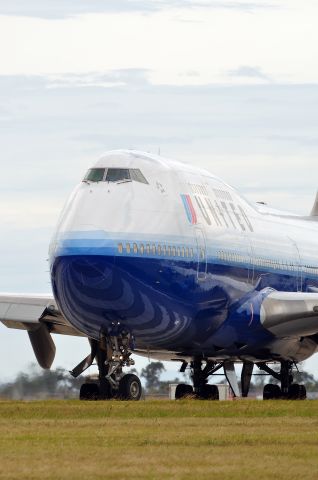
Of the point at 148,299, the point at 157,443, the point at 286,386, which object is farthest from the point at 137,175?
the point at 157,443

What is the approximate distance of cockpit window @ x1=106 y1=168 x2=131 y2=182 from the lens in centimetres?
3934

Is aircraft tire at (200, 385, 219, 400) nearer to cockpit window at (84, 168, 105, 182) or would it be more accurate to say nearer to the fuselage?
the fuselage

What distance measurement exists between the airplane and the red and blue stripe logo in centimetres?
6

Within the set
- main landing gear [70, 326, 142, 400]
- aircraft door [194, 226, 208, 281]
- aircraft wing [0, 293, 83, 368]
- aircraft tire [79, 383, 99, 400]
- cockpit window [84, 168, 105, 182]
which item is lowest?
aircraft tire [79, 383, 99, 400]

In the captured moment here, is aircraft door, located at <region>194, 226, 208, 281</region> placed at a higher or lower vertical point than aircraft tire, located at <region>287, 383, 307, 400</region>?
higher

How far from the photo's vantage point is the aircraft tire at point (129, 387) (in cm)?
3797

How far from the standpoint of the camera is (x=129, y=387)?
38000mm

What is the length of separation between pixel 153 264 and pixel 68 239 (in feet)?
8.75

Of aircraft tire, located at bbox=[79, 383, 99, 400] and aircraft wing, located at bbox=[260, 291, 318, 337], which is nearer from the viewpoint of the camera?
aircraft tire, located at bbox=[79, 383, 99, 400]

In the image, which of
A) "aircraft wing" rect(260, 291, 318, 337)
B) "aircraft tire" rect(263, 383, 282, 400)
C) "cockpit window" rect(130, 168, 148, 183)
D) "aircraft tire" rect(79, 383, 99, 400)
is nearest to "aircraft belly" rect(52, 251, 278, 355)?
"aircraft wing" rect(260, 291, 318, 337)

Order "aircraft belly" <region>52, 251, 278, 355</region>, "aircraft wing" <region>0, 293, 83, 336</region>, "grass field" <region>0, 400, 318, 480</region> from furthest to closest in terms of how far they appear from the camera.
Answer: "aircraft wing" <region>0, 293, 83, 336</region> → "aircraft belly" <region>52, 251, 278, 355</region> → "grass field" <region>0, 400, 318, 480</region>

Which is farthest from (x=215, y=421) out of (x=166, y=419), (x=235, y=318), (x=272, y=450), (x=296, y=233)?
(x=296, y=233)

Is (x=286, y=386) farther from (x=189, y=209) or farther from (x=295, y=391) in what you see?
(x=189, y=209)

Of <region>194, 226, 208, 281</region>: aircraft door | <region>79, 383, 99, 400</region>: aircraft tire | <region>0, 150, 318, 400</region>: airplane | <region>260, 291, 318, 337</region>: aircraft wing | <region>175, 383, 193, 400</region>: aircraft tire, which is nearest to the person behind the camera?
<region>0, 150, 318, 400</region>: airplane
